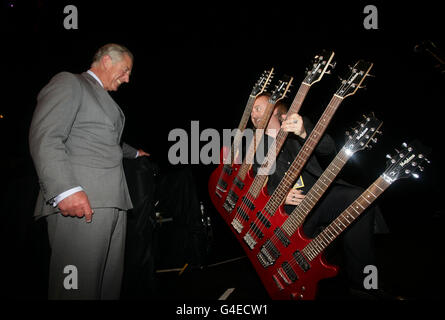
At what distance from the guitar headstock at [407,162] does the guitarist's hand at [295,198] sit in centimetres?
71

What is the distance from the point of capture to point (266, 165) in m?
1.82

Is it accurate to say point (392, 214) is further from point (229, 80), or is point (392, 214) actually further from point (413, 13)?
point (229, 80)

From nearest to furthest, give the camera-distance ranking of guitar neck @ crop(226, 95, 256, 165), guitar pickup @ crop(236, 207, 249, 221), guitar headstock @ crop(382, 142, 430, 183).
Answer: guitar headstock @ crop(382, 142, 430, 183)
guitar pickup @ crop(236, 207, 249, 221)
guitar neck @ crop(226, 95, 256, 165)

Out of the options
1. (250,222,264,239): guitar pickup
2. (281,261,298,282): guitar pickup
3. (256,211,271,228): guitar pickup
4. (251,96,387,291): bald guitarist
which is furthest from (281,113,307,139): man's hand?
(281,261,298,282): guitar pickup

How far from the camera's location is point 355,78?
1243 mm

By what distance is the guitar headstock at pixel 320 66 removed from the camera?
4.72 ft

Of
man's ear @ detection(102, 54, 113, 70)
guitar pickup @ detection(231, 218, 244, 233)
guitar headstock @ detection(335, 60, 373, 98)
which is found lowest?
guitar pickup @ detection(231, 218, 244, 233)

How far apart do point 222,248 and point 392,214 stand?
297 cm

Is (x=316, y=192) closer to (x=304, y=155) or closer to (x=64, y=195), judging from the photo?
(x=304, y=155)

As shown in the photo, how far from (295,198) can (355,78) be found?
3.11 feet

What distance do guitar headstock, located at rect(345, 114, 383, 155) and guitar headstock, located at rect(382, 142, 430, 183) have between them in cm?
14

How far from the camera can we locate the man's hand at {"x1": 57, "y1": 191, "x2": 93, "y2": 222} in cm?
114

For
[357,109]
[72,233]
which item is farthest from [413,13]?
[72,233]

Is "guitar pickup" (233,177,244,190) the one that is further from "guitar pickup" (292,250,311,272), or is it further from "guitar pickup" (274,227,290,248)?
"guitar pickup" (292,250,311,272)
